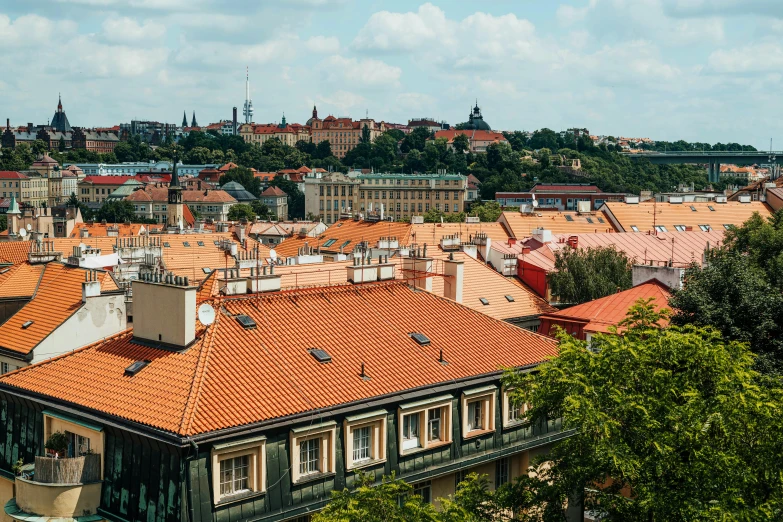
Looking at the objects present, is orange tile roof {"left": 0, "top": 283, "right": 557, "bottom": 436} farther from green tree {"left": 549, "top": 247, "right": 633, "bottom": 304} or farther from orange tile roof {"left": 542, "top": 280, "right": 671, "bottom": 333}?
green tree {"left": 549, "top": 247, "right": 633, "bottom": 304}

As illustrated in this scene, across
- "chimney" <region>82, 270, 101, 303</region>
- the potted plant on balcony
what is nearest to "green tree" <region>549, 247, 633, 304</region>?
"chimney" <region>82, 270, 101, 303</region>

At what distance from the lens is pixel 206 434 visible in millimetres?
21344

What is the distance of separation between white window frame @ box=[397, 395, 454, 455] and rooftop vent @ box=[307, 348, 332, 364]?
2.16 metres

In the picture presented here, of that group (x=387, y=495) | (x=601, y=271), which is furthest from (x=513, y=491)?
(x=601, y=271)

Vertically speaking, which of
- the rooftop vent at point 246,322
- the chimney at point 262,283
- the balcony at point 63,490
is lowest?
the balcony at point 63,490

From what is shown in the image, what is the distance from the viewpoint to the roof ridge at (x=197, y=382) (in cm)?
2147

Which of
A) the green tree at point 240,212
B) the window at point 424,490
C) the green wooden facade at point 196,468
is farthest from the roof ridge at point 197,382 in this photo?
the green tree at point 240,212

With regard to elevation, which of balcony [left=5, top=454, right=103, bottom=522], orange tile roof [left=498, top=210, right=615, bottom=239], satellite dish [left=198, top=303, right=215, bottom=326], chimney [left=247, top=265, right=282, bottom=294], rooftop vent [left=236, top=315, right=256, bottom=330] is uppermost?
chimney [left=247, top=265, right=282, bottom=294]

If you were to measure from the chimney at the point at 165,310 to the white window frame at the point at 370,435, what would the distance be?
435 cm

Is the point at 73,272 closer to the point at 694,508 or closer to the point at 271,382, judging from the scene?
the point at 271,382

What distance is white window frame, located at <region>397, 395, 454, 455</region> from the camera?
998 inches

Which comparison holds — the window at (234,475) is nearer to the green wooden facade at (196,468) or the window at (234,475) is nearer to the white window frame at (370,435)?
the green wooden facade at (196,468)

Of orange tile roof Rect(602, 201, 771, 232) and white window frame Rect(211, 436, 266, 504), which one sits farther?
orange tile roof Rect(602, 201, 771, 232)

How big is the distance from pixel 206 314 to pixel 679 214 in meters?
67.2
